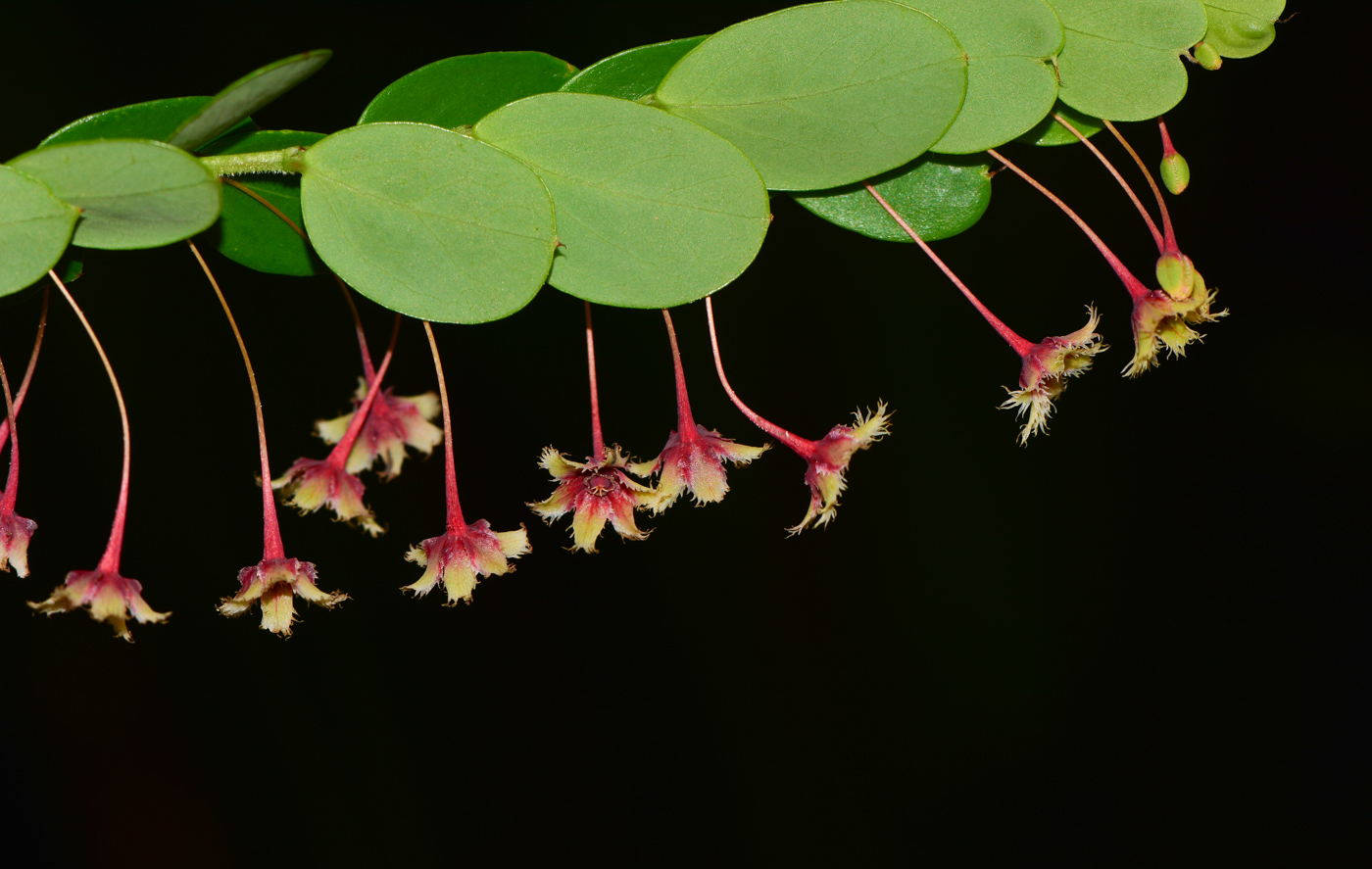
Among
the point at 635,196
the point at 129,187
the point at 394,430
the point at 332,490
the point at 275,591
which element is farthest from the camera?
the point at 394,430

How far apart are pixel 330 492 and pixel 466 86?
44 centimetres

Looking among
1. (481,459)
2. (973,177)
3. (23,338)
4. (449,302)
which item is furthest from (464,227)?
(23,338)

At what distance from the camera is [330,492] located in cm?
99

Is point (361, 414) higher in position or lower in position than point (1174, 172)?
lower

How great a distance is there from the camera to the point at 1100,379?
3326mm

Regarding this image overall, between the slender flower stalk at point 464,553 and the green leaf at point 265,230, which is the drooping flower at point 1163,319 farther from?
the green leaf at point 265,230

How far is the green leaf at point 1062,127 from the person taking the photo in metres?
0.90

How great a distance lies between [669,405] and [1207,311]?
234 centimetres

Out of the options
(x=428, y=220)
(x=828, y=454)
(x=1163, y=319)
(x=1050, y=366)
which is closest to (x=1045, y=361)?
(x=1050, y=366)

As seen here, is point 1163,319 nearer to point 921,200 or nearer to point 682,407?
point 921,200

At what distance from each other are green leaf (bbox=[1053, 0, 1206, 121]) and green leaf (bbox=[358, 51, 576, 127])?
0.47 metres

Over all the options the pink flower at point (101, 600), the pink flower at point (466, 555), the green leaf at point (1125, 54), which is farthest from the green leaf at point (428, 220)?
the green leaf at point (1125, 54)

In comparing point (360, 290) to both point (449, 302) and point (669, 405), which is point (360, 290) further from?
point (669, 405)

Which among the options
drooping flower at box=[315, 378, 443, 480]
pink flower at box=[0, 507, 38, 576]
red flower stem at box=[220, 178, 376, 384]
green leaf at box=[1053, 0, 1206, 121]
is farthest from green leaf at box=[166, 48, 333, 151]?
green leaf at box=[1053, 0, 1206, 121]
